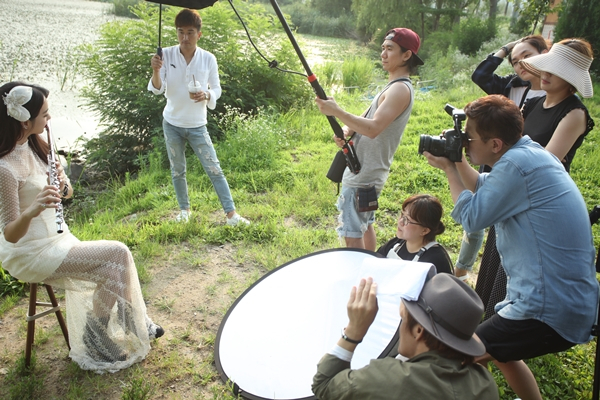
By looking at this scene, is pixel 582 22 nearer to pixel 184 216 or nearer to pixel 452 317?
pixel 184 216

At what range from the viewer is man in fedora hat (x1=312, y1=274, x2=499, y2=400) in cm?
127

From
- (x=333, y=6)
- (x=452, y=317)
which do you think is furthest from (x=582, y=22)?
(x=333, y=6)

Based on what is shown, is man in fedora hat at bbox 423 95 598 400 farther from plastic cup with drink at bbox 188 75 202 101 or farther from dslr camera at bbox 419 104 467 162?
plastic cup with drink at bbox 188 75 202 101

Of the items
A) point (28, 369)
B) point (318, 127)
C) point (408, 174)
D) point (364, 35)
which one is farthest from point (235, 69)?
point (364, 35)

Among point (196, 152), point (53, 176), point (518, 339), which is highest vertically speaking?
point (53, 176)

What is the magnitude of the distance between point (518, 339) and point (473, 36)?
18580mm

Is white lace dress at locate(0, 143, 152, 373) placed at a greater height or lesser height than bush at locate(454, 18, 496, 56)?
lesser

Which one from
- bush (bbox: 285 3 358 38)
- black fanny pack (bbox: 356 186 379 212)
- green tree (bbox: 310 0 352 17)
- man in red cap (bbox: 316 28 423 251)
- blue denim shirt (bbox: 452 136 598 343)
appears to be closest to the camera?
blue denim shirt (bbox: 452 136 598 343)

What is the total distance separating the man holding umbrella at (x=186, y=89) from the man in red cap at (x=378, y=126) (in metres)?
1.44

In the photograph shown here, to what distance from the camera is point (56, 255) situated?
89.0 inches

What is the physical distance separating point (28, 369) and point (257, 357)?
1369 mm

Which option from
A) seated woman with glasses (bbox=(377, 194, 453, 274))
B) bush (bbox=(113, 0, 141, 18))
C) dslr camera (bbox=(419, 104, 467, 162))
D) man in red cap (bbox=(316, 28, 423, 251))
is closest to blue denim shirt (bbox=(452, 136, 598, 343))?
dslr camera (bbox=(419, 104, 467, 162))

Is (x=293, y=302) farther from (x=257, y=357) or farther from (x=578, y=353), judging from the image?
(x=578, y=353)

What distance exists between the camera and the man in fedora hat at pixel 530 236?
1640 mm
